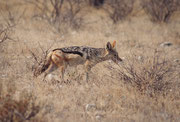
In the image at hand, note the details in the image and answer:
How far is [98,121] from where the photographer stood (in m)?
4.80

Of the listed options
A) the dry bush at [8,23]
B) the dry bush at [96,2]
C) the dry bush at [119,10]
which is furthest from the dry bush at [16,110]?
the dry bush at [96,2]

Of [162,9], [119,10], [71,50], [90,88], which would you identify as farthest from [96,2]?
[90,88]

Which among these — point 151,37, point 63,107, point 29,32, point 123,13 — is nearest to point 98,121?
point 63,107

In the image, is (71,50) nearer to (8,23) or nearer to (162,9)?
(8,23)

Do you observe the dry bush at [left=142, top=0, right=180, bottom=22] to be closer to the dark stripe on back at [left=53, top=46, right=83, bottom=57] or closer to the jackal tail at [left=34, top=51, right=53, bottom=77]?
the dark stripe on back at [left=53, top=46, right=83, bottom=57]

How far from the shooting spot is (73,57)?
6.32 meters

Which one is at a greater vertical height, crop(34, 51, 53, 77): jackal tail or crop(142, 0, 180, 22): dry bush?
crop(142, 0, 180, 22): dry bush

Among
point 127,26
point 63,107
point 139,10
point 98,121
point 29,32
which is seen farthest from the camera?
point 139,10

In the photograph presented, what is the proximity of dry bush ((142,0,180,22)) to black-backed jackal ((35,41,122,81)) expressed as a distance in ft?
27.8

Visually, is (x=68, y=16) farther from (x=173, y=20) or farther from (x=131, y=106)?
(x=131, y=106)

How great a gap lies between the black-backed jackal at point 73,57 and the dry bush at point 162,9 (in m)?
8.48

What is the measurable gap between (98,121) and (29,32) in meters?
6.69

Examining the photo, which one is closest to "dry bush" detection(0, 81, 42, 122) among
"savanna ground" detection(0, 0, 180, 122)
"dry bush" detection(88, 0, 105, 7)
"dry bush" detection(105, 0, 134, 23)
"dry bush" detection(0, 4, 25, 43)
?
"savanna ground" detection(0, 0, 180, 122)

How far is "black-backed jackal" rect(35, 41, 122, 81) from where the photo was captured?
20.3 feet
